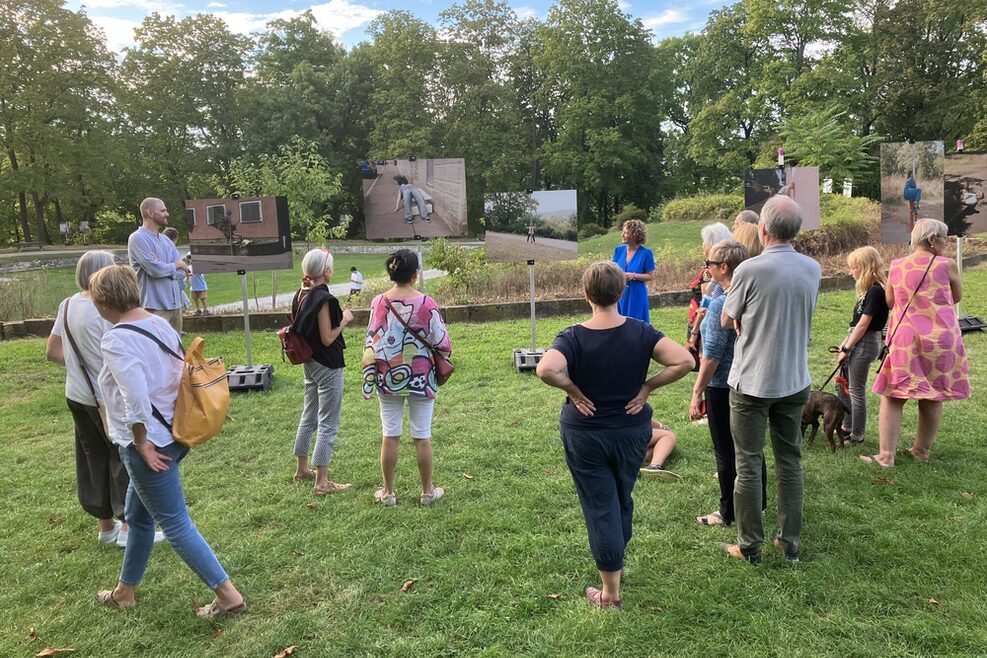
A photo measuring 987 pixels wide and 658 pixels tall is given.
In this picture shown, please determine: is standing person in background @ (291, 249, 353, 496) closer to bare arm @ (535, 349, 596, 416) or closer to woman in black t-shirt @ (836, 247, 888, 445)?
bare arm @ (535, 349, 596, 416)

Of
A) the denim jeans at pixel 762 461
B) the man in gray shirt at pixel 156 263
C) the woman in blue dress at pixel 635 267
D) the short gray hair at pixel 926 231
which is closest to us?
the denim jeans at pixel 762 461

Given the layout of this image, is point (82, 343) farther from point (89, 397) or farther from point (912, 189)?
point (912, 189)

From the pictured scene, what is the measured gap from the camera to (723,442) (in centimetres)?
352

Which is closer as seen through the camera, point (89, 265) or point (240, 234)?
point (89, 265)

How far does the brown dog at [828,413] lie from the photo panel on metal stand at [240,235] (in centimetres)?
622

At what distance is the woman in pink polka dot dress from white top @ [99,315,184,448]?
4.45 meters

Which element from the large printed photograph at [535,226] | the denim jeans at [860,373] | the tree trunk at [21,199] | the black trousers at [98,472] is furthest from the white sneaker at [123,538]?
the tree trunk at [21,199]

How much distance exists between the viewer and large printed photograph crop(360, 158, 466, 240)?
25.5 feet

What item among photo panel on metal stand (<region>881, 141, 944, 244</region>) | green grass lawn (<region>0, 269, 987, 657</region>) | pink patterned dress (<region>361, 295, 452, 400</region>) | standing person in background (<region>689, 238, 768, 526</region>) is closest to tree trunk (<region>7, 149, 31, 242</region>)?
green grass lawn (<region>0, 269, 987, 657</region>)

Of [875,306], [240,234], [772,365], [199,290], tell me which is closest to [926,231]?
[875,306]

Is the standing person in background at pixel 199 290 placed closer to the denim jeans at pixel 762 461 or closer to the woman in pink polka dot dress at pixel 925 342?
the denim jeans at pixel 762 461

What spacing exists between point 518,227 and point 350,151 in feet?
127

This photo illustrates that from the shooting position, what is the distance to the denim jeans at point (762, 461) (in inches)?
121

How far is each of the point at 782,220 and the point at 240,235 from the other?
682 cm
